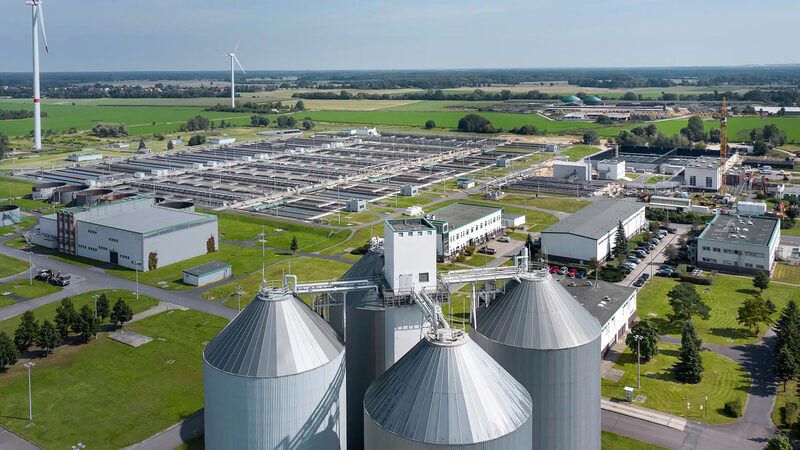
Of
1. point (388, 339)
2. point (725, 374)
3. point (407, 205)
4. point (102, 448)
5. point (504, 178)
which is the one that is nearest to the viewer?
point (388, 339)

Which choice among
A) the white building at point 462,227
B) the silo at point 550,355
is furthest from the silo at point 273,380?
the white building at point 462,227

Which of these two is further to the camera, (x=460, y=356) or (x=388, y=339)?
(x=388, y=339)

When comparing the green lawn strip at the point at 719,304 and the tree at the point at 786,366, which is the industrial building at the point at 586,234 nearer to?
the green lawn strip at the point at 719,304

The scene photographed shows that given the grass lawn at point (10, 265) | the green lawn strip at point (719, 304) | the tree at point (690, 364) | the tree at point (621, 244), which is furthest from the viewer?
the tree at point (621, 244)

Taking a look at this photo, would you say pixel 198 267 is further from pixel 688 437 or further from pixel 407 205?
pixel 688 437

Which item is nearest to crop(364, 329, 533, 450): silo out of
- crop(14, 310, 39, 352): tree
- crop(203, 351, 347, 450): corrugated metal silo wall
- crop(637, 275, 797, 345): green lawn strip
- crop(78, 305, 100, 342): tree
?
crop(203, 351, 347, 450): corrugated metal silo wall

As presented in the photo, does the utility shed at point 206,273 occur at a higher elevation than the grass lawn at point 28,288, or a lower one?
higher

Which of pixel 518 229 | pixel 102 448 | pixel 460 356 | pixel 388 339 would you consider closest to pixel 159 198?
pixel 518 229

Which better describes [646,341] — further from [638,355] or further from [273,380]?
[273,380]
